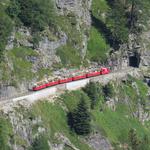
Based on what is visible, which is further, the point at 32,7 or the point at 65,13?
the point at 65,13

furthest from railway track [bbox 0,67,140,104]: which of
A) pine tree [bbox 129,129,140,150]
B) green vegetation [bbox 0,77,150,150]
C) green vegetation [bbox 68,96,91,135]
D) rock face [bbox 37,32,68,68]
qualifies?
pine tree [bbox 129,129,140,150]

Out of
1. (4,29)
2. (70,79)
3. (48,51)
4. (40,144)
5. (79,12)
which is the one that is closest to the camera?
(40,144)

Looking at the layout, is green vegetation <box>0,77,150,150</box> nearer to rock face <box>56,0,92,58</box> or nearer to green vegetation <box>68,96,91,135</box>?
green vegetation <box>68,96,91,135</box>

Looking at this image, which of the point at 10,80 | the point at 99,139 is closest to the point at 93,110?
the point at 99,139

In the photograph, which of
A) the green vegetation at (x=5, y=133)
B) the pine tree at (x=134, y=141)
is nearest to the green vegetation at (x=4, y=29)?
the green vegetation at (x=5, y=133)

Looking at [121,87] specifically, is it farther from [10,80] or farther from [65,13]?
[10,80]

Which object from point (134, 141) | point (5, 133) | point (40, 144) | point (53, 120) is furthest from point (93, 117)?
point (5, 133)

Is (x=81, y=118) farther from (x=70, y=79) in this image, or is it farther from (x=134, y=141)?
(x=134, y=141)

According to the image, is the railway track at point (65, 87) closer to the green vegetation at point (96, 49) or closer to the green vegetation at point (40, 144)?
the green vegetation at point (96, 49)
